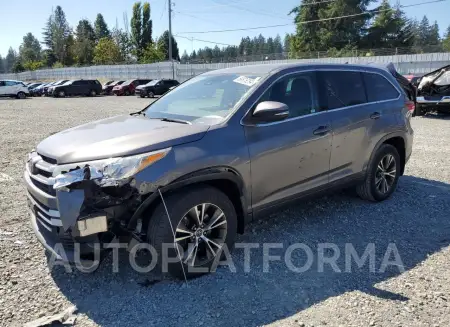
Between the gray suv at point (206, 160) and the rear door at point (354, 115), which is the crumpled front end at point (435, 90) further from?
the gray suv at point (206, 160)

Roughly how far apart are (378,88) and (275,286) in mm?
3106

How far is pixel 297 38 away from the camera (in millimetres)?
63938

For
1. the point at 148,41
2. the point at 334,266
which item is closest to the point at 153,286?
the point at 334,266

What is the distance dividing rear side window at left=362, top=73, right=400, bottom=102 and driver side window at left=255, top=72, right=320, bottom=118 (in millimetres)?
1047

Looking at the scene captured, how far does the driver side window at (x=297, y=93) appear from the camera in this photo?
3857 mm

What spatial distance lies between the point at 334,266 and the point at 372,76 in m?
2.70

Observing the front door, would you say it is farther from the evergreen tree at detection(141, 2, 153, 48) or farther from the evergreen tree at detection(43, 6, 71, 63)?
the evergreen tree at detection(43, 6, 71, 63)

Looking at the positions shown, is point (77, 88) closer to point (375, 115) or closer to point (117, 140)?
point (375, 115)

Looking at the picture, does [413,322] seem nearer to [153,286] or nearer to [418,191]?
[153,286]

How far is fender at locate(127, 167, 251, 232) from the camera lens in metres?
2.91

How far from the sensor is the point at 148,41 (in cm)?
7638

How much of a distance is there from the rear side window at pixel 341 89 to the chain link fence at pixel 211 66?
5.74 feet

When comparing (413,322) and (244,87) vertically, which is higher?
(244,87)

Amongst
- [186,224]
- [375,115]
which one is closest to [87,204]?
[186,224]
